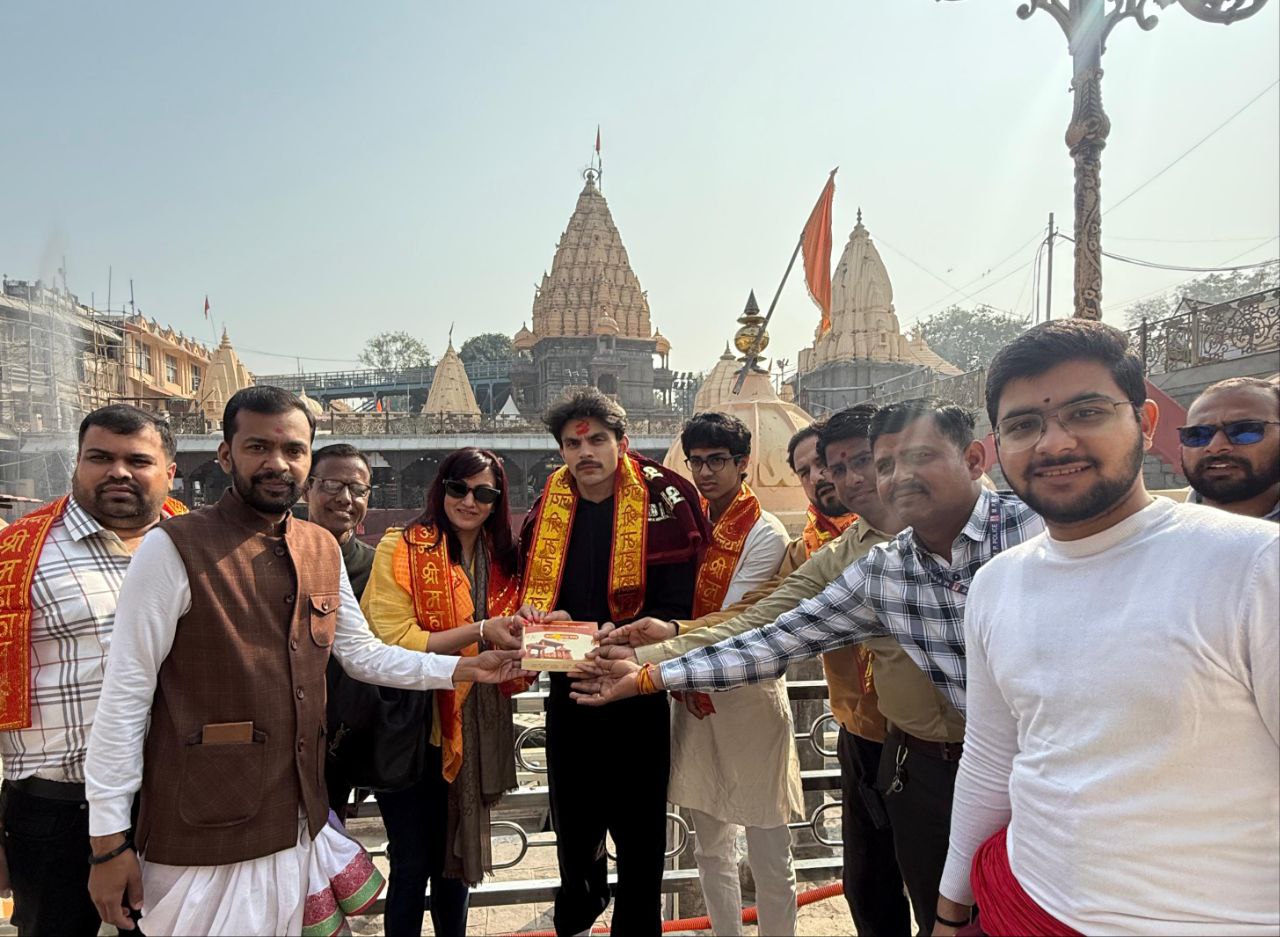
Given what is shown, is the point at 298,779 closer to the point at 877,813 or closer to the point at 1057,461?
the point at 877,813

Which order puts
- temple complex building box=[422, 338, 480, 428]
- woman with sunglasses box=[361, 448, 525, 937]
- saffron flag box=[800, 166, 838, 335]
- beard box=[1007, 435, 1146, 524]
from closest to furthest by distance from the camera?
beard box=[1007, 435, 1146, 524] < woman with sunglasses box=[361, 448, 525, 937] < saffron flag box=[800, 166, 838, 335] < temple complex building box=[422, 338, 480, 428]

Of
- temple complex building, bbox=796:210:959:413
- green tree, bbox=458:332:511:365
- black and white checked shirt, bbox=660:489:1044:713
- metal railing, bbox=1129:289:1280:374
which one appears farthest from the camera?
green tree, bbox=458:332:511:365

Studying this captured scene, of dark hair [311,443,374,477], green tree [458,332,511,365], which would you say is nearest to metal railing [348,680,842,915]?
dark hair [311,443,374,477]

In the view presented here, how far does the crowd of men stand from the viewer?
1.11m

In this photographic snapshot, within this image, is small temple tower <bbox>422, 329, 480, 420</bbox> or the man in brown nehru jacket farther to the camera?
small temple tower <bbox>422, 329, 480, 420</bbox>

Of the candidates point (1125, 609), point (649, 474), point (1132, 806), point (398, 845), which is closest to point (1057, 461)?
point (1125, 609)

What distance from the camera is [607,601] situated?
2596mm

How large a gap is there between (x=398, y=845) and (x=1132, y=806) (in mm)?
2222

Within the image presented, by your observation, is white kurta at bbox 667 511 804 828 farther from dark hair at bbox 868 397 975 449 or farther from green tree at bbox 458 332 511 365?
green tree at bbox 458 332 511 365

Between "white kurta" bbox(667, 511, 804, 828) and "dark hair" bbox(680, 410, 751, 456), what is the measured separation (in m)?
0.61

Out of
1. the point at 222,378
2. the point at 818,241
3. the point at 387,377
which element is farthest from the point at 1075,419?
the point at 387,377

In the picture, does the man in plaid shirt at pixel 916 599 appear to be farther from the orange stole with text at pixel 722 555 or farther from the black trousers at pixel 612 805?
the orange stole with text at pixel 722 555

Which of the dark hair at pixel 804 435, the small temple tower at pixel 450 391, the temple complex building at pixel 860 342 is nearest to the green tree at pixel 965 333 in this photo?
the temple complex building at pixel 860 342

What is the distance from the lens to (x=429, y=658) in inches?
87.7
